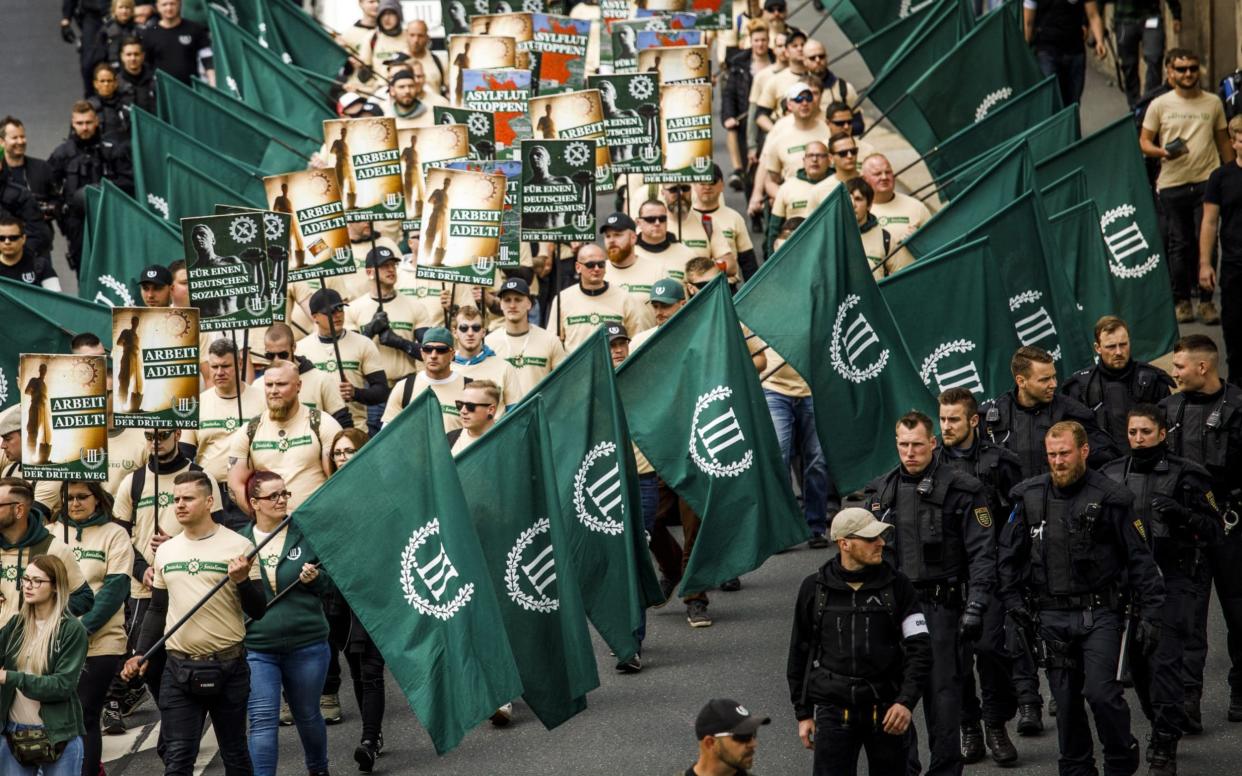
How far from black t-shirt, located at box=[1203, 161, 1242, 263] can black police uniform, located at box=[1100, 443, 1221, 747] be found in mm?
5251

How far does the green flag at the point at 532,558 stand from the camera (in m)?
11.2

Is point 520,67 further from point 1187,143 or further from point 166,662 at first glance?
point 166,662

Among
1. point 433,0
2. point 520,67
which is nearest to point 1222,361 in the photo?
point 520,67

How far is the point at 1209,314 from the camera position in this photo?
19.0m

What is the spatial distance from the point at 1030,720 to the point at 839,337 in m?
2.40

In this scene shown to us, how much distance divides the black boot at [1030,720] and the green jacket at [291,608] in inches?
152

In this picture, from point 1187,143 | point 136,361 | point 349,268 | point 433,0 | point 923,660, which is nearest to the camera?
point 923,660

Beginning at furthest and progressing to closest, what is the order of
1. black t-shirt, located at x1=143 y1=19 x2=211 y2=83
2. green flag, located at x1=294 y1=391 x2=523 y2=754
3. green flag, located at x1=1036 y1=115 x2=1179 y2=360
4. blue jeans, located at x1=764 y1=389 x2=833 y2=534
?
1. black t-shirt, located at x1=143 y1=19 x2=211 y2=83
2. green flag, located at x1=1036 y1=115 x2=1179 y2=360
3. blue jeans, located at x1=764 y1=389 x2=833 y2=534
4. green flag, located at x1=294 y1=391 x2=523 y2=754

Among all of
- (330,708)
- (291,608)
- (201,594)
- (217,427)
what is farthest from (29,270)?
(201,594)

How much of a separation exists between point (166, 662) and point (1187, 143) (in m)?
10.1

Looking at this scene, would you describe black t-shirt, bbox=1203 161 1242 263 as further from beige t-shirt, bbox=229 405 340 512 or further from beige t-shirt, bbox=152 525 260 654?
beige t-shirt, bbox=152 525 260 654

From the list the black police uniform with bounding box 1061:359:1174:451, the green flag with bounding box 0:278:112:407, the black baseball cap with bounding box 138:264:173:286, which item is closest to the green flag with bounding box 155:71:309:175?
the black baseball cap with bounding box 138:264:173:286

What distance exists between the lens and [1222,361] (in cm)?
1847

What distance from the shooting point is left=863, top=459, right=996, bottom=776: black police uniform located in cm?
1086
